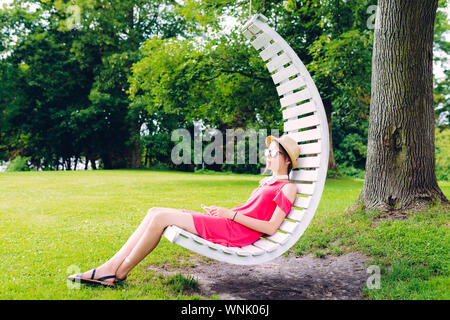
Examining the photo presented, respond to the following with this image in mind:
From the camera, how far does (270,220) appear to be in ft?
11.1

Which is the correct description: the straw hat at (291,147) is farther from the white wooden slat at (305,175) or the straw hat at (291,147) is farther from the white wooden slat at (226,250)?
the white wooden slat at (226,250)

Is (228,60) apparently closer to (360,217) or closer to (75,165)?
(360,217)

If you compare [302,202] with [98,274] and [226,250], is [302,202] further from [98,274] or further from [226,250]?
[98,274]

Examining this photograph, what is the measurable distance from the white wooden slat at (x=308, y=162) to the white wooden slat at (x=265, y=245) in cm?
80

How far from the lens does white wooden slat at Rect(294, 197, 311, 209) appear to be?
3.42 meters

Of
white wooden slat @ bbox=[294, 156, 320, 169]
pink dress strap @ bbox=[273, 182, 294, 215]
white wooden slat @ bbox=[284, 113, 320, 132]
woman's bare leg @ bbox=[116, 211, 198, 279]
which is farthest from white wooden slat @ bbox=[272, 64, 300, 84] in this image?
woman's bare leg @ bbox=[116, 211, 198, 279]

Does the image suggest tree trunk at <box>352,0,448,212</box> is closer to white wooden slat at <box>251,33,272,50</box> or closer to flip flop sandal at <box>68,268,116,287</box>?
white wooden slat at <box>251,33,272,50</box>

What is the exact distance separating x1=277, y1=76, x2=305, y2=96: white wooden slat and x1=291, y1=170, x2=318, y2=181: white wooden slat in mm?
864

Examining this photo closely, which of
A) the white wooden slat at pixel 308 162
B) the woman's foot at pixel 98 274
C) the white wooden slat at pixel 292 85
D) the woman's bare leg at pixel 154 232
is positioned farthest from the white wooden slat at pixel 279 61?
the woman's foot at pixel 98 274

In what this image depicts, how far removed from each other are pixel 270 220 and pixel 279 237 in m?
0.17

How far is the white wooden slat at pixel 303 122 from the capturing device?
3602 mm

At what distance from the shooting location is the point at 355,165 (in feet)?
75.7

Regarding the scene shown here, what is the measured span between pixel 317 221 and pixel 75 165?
75.6ft
